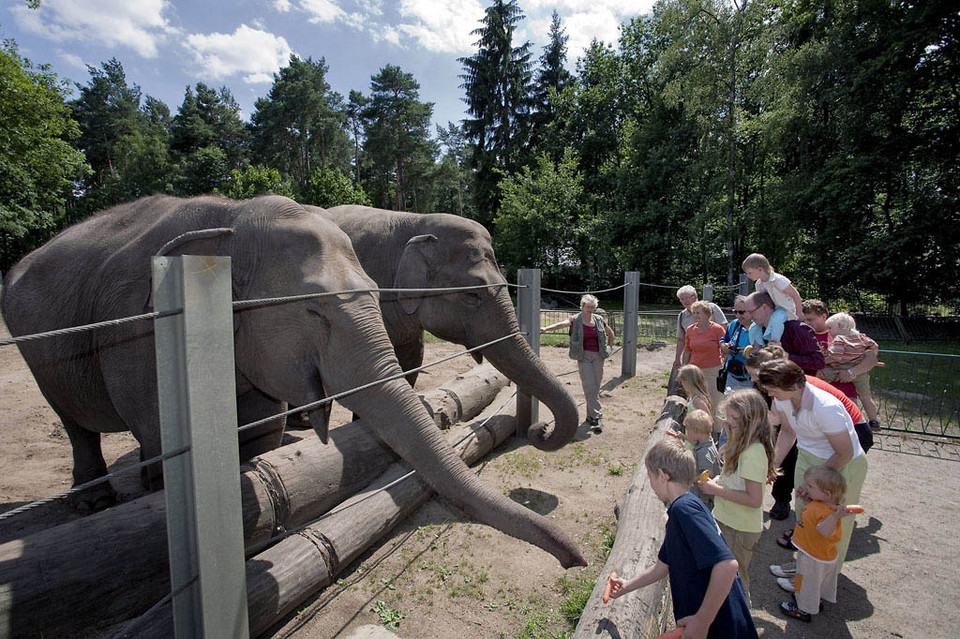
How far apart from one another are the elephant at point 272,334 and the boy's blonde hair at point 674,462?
65 centimetres

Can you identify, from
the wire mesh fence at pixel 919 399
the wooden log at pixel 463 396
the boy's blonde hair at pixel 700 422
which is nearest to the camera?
the boy's blonde hair at pixel 700 422

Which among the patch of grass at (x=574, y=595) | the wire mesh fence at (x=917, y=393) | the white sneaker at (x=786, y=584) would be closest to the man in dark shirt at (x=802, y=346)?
the white sneaker at (x=786, y=584)

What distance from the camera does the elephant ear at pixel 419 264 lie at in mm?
5375

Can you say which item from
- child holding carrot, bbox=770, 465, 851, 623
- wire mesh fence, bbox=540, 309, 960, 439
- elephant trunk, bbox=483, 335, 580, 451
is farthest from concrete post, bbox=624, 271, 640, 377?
child holding carrot, bbox=770, 465, 851, 623

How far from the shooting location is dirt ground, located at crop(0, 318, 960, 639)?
10.7 ft

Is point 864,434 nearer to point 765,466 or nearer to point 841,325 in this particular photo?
point 841,325

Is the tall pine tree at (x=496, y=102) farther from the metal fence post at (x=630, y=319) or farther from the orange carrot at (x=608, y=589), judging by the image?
the orange carrot at (x=608, y=589)

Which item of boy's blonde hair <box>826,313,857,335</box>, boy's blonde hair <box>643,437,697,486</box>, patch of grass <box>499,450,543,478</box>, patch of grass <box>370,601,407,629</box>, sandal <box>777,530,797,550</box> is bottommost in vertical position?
sandal <box>777,530,797,550</box>

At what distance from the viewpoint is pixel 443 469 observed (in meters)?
2.70

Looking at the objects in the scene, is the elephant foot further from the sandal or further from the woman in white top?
the sandal

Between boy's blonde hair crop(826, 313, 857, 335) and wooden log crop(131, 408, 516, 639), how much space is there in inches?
170

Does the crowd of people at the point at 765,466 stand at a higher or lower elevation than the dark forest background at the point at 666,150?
lower

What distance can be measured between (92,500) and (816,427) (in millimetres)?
5730

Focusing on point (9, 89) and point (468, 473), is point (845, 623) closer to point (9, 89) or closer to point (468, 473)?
point (468, 473)
